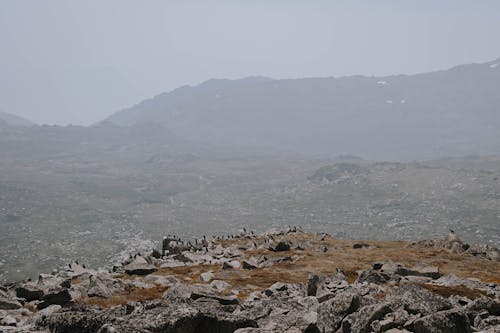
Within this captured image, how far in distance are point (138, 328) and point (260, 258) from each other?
30.8 metres

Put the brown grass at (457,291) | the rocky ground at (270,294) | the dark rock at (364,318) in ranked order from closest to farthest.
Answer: the dark rock at (364,318) → the rocky ground at (270,294) → the brown grass at (457,291)

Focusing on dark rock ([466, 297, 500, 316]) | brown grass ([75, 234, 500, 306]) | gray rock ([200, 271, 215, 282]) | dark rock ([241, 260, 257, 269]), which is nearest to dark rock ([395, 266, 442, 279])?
brown grass ([75, 234, 500, 306])

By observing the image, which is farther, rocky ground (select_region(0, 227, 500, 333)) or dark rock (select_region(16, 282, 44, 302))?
dark rock (select_region(16, 282, 44, 302))

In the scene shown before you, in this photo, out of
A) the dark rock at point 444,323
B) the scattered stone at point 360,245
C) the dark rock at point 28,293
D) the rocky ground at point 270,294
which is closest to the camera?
the dark rock at point 444,323

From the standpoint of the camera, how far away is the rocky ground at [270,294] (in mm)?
17531

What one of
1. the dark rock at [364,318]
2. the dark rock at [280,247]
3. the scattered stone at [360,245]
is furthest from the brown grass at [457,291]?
the scattered stone at [360,245]

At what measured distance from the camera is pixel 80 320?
57.6ft

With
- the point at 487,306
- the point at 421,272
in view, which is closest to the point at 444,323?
the point at 487,306

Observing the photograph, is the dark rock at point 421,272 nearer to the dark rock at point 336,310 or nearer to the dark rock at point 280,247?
the dark rock at point 336,310

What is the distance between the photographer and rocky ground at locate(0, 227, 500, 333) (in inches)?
690

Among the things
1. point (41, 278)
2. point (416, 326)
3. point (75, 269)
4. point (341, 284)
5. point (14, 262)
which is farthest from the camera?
point (14, 262)

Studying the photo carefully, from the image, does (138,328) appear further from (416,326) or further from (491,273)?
(491,273)

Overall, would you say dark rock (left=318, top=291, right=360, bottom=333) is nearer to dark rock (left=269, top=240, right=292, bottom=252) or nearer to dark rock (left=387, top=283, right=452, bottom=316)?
dark rock (left=387, top=283, right=452, bottom=316)

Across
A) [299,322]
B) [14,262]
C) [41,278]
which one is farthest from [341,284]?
[14,262]
